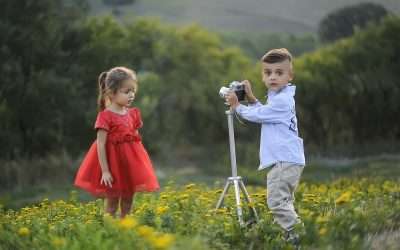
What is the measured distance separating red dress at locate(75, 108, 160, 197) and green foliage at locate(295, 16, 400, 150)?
29316 mm

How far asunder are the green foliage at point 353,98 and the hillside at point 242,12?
1177 cm

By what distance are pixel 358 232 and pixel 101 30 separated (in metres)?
27.7

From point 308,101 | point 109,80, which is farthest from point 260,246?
point 308,101

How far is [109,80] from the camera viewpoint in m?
7.59

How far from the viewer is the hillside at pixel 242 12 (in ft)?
182

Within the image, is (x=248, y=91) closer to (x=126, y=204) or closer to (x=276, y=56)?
(x=276, y=56)

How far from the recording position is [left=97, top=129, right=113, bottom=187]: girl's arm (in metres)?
7.48

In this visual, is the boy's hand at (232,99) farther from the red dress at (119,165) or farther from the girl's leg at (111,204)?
the girl's leg at (111,204)

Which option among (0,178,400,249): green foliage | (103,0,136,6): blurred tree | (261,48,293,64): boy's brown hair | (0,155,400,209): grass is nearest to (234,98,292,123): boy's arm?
(261,48,293,64): boy's brown hair

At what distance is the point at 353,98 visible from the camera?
3684cm

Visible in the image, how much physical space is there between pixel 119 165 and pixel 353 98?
98.9ft

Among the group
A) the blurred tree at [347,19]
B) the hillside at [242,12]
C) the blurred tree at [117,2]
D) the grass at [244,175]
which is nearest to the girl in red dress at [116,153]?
the grass at [244,175]

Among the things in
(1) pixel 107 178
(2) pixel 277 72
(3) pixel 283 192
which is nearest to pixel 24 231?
(1) pixel 107 178

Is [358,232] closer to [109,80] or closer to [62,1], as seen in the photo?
[109,80]
